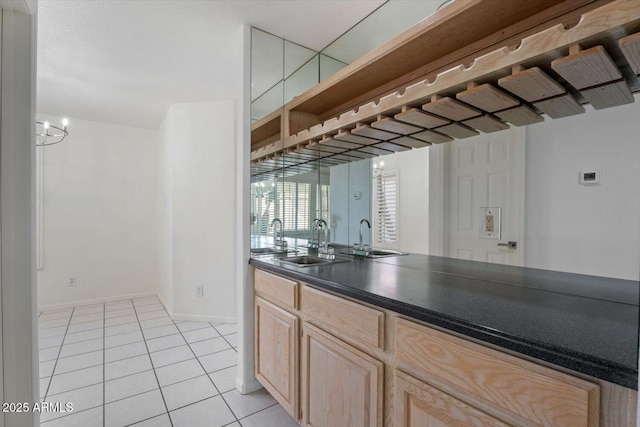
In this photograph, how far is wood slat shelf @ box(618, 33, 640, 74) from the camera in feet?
2.61

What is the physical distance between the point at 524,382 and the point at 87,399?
8.40 ft

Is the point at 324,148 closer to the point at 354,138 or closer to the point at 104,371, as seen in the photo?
the point at 354,138

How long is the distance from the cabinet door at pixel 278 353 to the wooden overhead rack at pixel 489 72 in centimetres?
114

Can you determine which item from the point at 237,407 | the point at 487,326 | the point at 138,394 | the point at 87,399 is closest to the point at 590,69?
the point at 487,326

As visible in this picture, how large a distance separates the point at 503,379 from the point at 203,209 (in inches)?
136

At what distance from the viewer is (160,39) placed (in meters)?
2.24

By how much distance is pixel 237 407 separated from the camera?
1950 mm

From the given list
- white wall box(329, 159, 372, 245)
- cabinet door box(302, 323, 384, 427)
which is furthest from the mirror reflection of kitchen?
cabinet door box(302, 323, 384, 427)

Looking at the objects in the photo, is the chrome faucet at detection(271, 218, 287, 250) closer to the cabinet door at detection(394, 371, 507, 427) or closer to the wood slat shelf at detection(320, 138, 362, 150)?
the wood slat shelf at detection(320, 138, 362, 150)

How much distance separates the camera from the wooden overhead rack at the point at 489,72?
2.93 ft

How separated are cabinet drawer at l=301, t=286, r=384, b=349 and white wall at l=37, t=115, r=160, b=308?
3.90 meters

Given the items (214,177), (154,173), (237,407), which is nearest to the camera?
(237,407)

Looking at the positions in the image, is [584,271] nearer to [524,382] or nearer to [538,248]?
[538,248]

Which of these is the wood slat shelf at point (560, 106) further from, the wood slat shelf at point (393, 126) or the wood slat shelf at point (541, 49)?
the wood slat shelf at point (393, 126)
